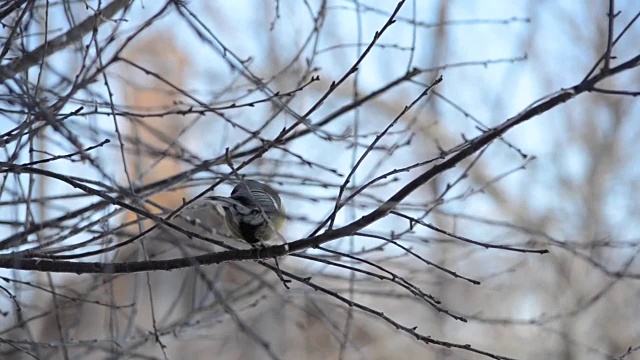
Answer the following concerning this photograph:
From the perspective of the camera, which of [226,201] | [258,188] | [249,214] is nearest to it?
[226,201]

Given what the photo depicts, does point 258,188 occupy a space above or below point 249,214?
above

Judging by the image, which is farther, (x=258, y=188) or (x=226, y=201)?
(x=258, y=188)

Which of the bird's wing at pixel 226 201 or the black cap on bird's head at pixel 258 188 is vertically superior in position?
the black cap on bird's head at pixel 258 188

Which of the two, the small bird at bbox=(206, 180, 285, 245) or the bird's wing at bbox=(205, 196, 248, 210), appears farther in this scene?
the small bird at bbox=(206, 180, 285, 245)

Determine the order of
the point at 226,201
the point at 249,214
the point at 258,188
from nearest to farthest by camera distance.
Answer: the point at 226,201, the point at 249,214, the point at 258,188

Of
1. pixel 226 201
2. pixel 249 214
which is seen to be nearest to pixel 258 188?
pixel 249 214

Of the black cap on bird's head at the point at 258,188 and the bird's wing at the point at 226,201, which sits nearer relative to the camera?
the bird's wing at the point at 226,201

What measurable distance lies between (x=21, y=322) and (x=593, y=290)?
17.9ft

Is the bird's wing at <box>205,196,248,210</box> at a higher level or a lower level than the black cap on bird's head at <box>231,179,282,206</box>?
lower

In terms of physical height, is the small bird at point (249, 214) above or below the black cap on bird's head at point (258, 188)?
below

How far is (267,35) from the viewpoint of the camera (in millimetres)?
6074

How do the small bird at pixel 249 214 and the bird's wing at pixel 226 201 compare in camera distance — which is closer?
the bird's wing at pixel 226 201

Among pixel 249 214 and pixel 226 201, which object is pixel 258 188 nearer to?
pixel 249 214

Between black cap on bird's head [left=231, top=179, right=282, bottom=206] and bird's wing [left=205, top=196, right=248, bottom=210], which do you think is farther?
black cap on bird's head [left=231, top=179, right=282, bottom=206]
